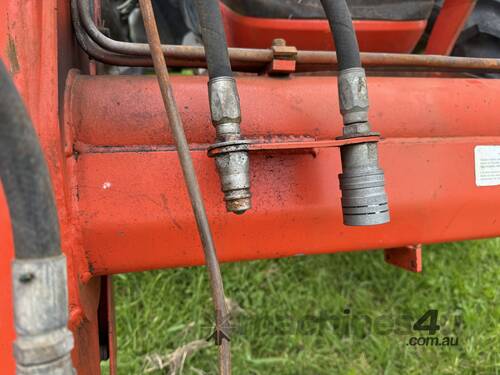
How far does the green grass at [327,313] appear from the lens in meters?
1.35

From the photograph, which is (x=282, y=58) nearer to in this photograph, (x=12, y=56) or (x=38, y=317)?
(x=12, y=56)

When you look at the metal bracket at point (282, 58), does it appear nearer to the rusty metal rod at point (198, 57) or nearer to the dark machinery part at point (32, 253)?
the rusty metal rod at point (198, 57)

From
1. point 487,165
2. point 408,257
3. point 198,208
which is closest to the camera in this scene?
point 198,208

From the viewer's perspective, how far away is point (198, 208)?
57cm

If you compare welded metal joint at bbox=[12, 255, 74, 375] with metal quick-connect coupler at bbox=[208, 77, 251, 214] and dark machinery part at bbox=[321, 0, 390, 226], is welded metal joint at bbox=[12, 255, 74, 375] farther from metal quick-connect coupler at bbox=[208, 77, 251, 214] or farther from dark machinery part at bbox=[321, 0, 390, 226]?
dark machinery part at bbox=[321, 0, 390, 226]

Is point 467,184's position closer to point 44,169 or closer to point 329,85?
point 329,85

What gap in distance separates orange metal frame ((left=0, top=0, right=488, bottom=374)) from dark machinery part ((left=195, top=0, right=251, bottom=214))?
71mm

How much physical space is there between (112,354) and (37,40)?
23.4 inches

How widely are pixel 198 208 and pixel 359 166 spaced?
26 centimetres

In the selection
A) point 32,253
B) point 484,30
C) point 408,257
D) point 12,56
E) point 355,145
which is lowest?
point 408,257

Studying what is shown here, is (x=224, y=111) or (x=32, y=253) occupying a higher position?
(x=224, y=111)

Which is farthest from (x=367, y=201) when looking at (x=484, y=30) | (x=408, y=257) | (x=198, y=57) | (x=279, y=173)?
(x=484, y=30)

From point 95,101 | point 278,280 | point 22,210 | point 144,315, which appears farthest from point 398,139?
point 144,315

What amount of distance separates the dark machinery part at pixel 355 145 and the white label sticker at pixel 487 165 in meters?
0.31
